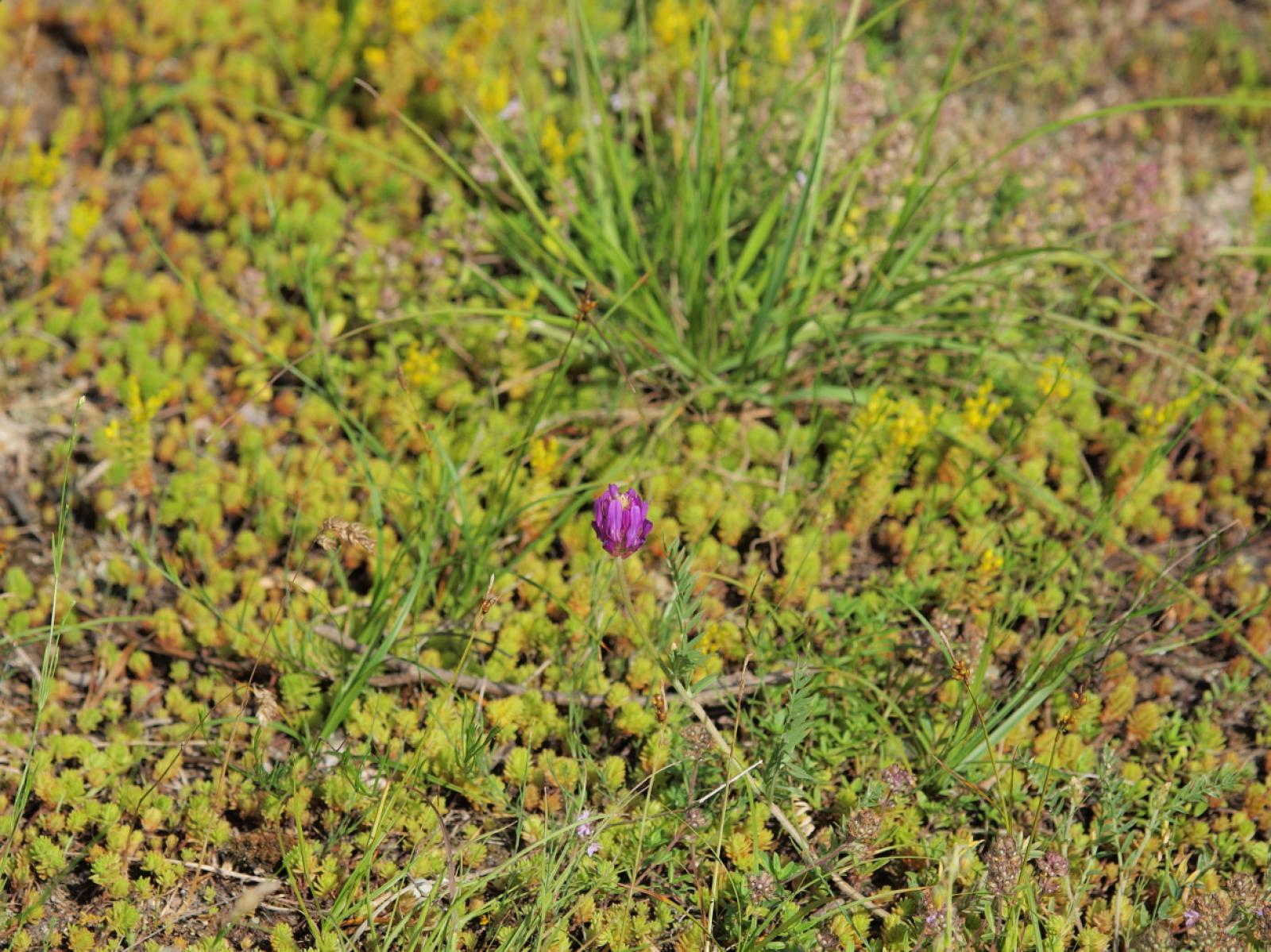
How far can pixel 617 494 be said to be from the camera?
2.34 metres

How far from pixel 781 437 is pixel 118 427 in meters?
2.23

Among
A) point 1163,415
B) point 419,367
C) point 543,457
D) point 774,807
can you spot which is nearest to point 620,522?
point 774,807

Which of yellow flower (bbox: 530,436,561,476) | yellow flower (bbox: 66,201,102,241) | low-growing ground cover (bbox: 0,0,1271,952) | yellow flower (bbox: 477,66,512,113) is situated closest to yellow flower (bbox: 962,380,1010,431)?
low-growing ground cover (bbox: 0,0,1271,952)

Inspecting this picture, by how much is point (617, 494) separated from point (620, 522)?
7 cm

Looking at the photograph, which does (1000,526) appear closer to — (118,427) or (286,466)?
(286,466)

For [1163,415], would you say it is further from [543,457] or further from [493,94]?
[493,94]

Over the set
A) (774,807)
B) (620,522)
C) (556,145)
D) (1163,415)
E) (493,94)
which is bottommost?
(774,807)

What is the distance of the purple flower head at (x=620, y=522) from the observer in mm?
2297

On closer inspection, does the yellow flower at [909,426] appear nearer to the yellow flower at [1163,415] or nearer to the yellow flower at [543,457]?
the yellow flower at [1163,415]

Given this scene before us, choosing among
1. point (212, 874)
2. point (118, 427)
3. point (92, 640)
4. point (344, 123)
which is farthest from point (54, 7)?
point (212, 874)

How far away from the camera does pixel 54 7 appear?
4871mm

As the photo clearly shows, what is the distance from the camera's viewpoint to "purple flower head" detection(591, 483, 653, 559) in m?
2.30

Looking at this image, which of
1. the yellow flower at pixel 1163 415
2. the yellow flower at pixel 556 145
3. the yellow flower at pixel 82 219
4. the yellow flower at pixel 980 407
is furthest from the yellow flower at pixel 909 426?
the yellow flower at pixel 82 219

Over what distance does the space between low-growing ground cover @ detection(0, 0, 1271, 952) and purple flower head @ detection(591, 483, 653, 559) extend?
1 cm
